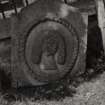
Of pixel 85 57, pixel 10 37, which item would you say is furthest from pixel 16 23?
pixel 85 57

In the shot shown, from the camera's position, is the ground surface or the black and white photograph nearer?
the ground surface

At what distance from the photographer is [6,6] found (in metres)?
5.98

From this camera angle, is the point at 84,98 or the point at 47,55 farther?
the point at 47,55

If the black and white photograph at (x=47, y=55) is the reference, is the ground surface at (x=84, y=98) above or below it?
below

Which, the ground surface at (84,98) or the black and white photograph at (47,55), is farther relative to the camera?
the black and white photograph at (47,55)

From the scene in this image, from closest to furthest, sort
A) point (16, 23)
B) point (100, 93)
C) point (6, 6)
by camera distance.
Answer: point (100, 93) < point (16, 23) < point (6, 6)

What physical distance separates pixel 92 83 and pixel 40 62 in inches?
36.5

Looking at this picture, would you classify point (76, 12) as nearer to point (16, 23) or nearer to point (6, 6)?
point (16, 23)

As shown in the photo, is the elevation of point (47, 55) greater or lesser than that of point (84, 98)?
greater

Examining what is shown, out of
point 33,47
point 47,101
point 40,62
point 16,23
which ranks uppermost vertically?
point 16,23

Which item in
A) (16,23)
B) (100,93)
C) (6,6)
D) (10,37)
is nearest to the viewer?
(100,93)

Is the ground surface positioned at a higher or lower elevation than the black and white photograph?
lower

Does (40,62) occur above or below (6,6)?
below

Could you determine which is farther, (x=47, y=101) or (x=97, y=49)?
(x=97, y=49)
